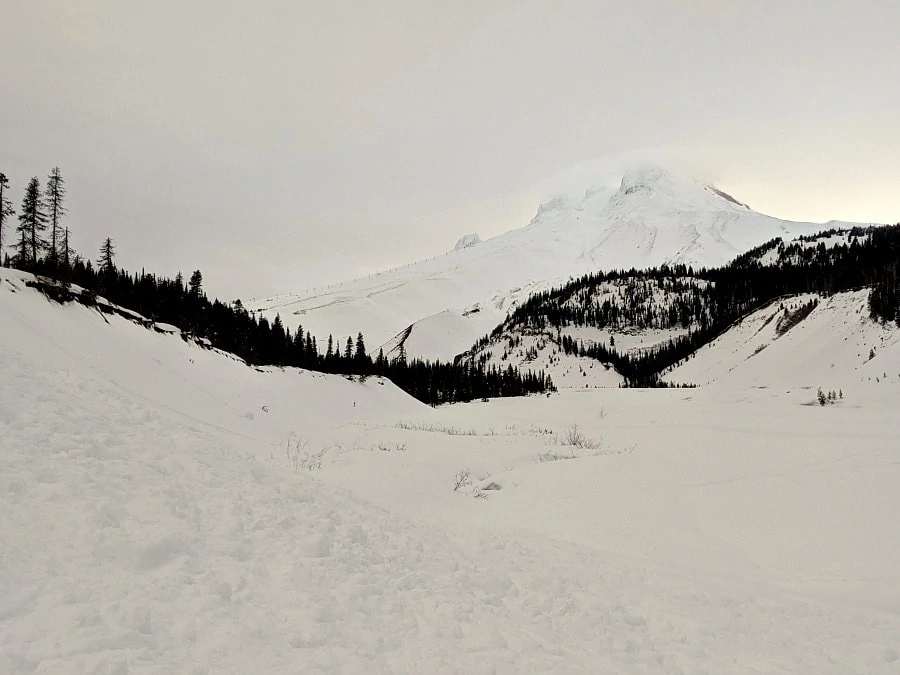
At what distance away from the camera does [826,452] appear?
12.7m

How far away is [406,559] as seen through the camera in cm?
584

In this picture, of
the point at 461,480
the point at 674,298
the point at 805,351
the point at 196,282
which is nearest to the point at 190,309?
the point at 196,282

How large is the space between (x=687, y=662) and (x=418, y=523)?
4.33 meters

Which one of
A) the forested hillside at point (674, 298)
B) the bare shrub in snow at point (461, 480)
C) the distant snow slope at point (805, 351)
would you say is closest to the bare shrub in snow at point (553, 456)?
the bare shrub in snow at point (461, 480)

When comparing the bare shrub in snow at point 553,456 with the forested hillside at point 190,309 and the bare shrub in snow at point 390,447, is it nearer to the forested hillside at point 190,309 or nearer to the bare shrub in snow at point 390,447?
the bare shrub in snow at point 390,447

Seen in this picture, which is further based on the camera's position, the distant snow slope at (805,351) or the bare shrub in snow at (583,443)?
the distant snow slope at (805,351)

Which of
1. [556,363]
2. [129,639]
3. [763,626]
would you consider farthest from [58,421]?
[556,363]

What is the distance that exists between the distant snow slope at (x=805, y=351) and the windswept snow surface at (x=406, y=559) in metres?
22.6

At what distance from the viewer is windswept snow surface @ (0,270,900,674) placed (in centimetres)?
369

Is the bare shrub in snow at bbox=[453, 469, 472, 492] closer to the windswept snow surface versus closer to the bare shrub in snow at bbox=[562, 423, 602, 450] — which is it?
the windswept snow surface

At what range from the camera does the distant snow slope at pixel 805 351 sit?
1350 inches

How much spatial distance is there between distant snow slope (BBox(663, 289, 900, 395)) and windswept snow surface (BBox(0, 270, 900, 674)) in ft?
74.2

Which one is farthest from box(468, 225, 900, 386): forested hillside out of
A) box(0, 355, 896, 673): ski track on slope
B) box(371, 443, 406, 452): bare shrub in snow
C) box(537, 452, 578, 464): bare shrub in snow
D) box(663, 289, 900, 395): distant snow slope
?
box(0, 355, 896, 673): ski track on slope

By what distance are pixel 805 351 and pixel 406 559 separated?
218 feet
